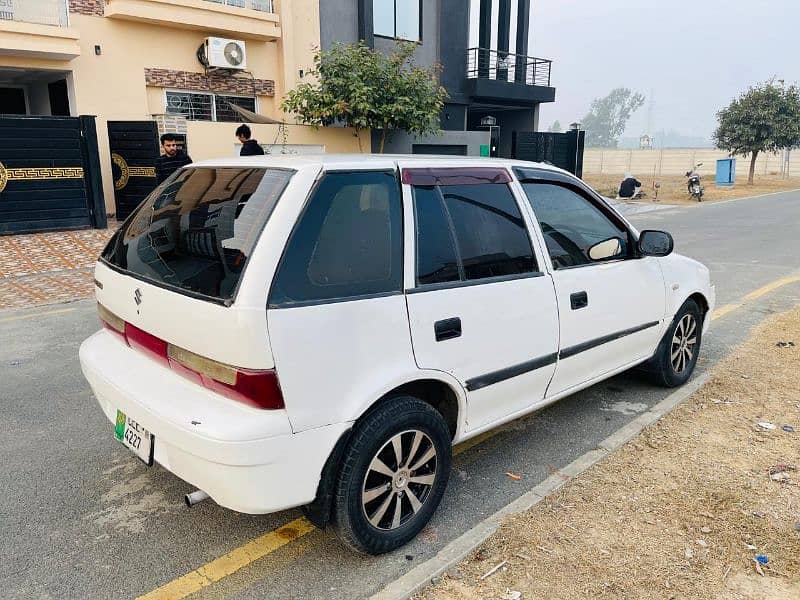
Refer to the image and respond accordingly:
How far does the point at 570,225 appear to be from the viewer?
12.6 feet

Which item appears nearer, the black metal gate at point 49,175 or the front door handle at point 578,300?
the front door handle at point 578,300

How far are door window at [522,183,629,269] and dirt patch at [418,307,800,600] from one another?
3.82ft

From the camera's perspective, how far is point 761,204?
Result: 22.9m

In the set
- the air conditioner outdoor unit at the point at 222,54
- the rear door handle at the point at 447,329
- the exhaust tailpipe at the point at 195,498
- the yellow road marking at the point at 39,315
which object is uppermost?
the air conditioner outdoor unit at the point at 222,54

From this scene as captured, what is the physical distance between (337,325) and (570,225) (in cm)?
190

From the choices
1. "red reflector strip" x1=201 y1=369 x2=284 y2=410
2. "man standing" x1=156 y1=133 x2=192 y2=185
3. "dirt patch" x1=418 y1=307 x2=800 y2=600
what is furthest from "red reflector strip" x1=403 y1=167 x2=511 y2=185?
"man standing" x1=156 y1=133 x2=192 y2=185

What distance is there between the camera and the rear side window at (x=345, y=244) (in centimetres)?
249

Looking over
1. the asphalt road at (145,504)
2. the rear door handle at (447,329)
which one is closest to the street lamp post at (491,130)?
Answer: the asphalt road at (145,504)

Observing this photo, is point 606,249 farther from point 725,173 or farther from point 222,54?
point 725,173

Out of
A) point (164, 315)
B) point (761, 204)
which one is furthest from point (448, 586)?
point (761, 204)

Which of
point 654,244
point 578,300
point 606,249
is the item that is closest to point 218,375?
point 578,300

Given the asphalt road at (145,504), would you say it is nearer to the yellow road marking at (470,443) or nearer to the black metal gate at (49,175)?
the yellow road marking at (470,443)

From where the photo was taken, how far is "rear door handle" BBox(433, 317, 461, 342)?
287 cm

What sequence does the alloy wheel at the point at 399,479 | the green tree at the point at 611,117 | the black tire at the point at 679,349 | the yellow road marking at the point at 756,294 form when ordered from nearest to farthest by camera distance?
the alloy wheel at the point at 399,479, the black tire at the point at 679,349, the yellow road marking at the point at 756,294, the green tree at the point at 611,117
